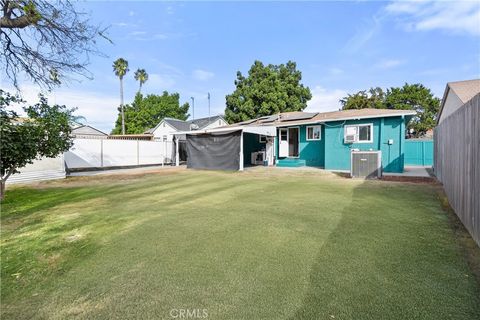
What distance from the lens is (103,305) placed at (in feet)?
6.58

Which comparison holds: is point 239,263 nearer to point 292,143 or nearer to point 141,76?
point 292,143

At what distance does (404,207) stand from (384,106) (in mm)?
28107

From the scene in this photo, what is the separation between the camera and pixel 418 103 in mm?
27891

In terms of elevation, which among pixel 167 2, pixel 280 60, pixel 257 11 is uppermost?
pixel 280 60

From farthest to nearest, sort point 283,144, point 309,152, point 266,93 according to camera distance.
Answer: point 266,93, point 283,144, point 309,152

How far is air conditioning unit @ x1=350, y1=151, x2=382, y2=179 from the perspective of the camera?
9.24 metres

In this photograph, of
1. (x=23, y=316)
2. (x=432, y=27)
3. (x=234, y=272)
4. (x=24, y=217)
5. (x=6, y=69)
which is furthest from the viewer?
(x=432, y=27)

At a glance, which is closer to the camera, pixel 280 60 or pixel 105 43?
pixel 105 43

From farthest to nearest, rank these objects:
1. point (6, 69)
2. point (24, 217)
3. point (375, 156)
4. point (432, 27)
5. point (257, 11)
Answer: point (257, 11)
point (432, 27)
point (375, 156)
point (6, 69)
point (24, 217)

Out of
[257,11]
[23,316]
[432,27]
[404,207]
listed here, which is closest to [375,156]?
[404,207]

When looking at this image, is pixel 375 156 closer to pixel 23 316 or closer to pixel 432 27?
pixel 432 27

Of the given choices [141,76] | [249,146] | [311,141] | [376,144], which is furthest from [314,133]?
[141,76]

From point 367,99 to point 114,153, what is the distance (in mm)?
25464

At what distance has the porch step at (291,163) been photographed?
14.6 meters
